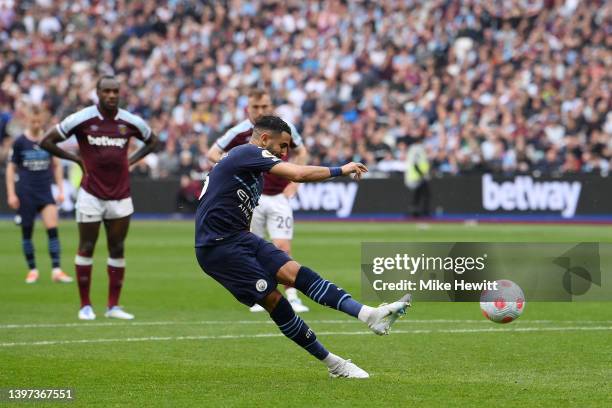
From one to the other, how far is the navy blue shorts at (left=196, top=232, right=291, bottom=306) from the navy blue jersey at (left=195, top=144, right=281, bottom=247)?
9 centimetres

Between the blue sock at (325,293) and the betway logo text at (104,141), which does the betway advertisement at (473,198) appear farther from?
the blue sock at (325,293)

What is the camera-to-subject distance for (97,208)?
43.9 feet

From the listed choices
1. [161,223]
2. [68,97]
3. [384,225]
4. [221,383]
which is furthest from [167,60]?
[221,383]

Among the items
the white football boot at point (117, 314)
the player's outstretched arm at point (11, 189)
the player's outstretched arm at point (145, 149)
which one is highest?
the player's outstretched arm at point (145, 149)

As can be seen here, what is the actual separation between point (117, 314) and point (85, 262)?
0.71 m

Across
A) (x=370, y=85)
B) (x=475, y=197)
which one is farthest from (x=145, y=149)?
(x=370, y=85)

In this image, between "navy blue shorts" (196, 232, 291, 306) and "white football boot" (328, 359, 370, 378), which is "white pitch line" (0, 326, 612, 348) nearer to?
"navy blue shorts" (196, 232, 291, 306)

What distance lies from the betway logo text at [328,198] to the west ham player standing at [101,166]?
1926cm

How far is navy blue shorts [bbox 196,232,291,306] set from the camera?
911 centimetres

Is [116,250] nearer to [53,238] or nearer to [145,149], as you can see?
[145,149]

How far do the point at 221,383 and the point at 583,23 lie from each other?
26.6 metres

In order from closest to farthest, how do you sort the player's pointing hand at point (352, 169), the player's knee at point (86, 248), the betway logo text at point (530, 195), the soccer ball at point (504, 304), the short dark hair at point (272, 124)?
1. the player's pointing hand at point (352, 169)
2. the short dark hair at point (272, 124)
3. the soccer ball at point (504, 304)
4. the player's knee at point (86, 248)
5. the betway logo text at point (530, 195)

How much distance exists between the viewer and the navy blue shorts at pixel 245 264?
9109mm

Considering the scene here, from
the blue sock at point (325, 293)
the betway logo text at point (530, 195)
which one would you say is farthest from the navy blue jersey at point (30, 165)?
the betway logo text at point (530, 195)
